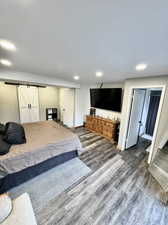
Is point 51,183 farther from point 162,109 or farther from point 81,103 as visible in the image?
point 81,103

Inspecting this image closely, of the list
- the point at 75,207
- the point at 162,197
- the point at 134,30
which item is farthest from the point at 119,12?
the point at 162,197

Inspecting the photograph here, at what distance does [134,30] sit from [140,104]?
3.04 meters

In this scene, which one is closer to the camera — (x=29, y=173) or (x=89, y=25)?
(x=89, y=25)

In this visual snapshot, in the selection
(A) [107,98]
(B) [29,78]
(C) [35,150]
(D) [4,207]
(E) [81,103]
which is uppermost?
(B) [29,78]

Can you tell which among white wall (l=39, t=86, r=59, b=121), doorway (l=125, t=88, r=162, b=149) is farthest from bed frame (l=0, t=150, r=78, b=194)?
white wall (l=39, t=86, r=59, b=121)

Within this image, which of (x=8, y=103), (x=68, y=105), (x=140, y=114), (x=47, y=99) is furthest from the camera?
(x=47, y=99)

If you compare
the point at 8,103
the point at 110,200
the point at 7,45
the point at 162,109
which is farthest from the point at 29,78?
the point at 162,109

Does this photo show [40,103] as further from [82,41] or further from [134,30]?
[134,30]

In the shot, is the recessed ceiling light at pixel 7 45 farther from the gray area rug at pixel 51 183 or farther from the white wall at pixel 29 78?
the gray area rug at pixel 51 183

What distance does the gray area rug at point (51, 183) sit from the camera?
1.74 m

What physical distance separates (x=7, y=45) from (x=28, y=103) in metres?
4.02

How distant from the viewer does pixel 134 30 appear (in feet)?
2.97

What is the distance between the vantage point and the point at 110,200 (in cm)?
174

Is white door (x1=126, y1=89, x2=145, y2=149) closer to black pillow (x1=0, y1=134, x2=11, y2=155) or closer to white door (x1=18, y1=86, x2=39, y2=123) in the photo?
black pillow (x1=0, y1=134, x2=11, y2=155)
